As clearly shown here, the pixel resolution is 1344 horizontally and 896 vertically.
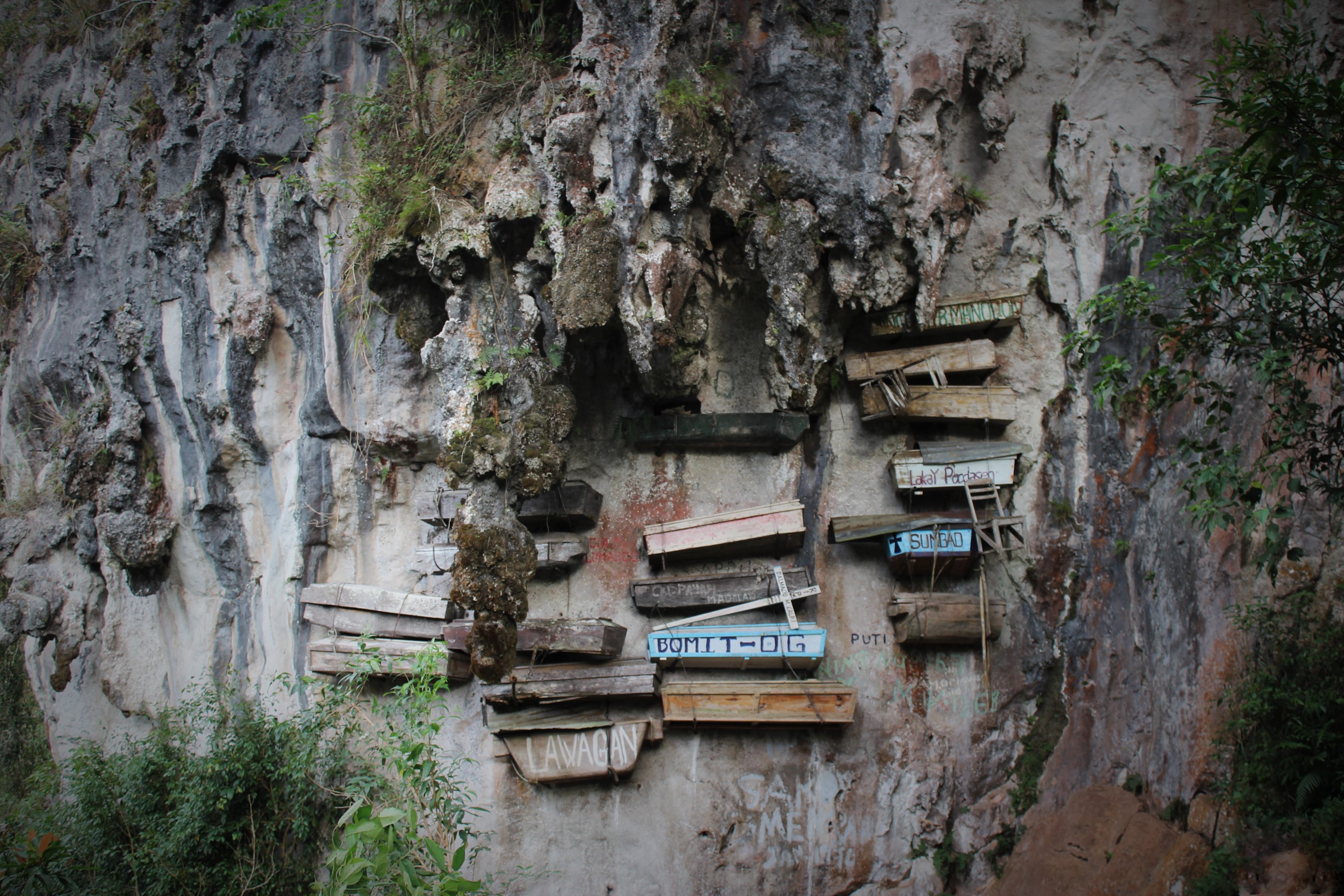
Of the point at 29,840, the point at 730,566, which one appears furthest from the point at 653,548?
the point at 29,840

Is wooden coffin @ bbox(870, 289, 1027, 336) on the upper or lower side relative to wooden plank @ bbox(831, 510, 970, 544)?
upper

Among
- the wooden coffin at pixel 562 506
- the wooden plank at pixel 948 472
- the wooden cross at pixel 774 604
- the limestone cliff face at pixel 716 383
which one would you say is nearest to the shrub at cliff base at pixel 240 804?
the limestone cliff face at pixel 716 383

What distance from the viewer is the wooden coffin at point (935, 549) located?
6.83 meters

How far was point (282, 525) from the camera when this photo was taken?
811cm

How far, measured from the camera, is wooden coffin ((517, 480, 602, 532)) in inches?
285

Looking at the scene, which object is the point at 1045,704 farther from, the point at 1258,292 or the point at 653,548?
the point at 1258,292

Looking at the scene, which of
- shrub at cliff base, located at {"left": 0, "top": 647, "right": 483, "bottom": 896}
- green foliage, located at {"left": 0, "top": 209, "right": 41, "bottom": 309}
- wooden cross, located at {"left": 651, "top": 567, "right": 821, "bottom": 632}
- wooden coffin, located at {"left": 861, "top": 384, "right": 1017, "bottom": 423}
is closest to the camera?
shrub at cliff base, located at {"left": 0, "top": 647, "right": 483, "bottom": 896}

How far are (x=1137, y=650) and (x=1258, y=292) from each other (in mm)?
3276

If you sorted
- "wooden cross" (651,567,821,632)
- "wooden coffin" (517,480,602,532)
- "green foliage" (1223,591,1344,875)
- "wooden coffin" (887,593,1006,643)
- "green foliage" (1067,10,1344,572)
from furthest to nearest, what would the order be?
"wooden coffin" (517,480,602,532) < "wooden cross" (651,567,821,632) < "wooden coffin" (887,593,1006,643) < "green foliage" (1223,591,1344,875) < "green foliage" (1067,10,1344,572)

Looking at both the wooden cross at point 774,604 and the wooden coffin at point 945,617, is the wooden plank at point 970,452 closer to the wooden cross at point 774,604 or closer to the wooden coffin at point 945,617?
the wooden coffin at point 945,617

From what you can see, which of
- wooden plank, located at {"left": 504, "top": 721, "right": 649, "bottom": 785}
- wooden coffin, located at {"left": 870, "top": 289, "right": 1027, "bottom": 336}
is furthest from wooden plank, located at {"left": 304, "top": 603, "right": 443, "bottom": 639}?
wooden coffin, located at {"left": 870, "top": 289, "right": 1027, "bottom": 336}

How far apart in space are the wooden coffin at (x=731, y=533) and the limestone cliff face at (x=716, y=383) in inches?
13.7

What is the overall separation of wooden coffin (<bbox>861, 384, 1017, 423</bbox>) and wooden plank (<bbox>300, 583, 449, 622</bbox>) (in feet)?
12.9

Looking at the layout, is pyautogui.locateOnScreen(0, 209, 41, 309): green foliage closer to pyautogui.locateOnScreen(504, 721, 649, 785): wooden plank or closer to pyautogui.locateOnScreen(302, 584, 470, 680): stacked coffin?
pyautogui.locateOnScreen(302, 584, 470, 680): stacked coffin
